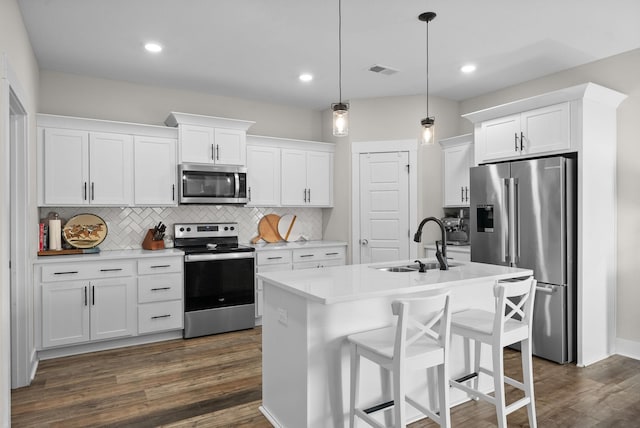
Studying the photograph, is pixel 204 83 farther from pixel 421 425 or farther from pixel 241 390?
pixel 421 425

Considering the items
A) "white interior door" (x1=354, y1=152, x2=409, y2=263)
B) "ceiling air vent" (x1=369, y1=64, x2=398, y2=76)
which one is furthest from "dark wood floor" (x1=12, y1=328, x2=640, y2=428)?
"ceiling air vent" (x1=369, y1=64, x2=398, y2=76)

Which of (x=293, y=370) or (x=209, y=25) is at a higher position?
(x=209, y=25)

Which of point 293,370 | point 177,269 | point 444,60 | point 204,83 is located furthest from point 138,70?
point 293,370

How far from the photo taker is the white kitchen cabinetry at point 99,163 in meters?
3.91

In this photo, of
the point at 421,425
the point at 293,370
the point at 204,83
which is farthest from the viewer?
the point at 204,83

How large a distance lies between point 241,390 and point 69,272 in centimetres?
197

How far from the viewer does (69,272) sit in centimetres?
373

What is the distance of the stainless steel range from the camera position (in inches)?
169

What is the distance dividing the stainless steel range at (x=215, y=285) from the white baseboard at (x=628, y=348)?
3611mm

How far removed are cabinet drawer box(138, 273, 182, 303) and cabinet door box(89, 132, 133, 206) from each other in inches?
33.3

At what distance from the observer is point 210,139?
462cm

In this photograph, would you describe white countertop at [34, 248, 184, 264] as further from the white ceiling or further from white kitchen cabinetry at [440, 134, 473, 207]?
white kitchen cabinetry at [440, 134, 473, 207]

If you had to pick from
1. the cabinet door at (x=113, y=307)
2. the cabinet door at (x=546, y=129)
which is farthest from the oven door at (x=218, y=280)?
the cabinet door at (x=546, y=129)

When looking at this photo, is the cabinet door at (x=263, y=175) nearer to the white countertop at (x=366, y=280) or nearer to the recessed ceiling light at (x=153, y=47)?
the recessed ceiling light at (x=153, y=47)
